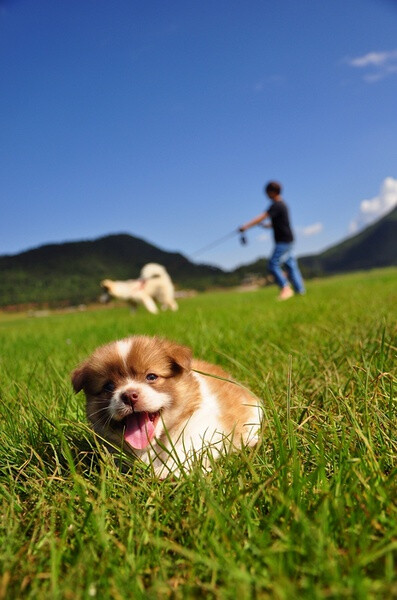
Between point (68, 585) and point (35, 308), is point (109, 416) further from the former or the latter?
point (35, 308)

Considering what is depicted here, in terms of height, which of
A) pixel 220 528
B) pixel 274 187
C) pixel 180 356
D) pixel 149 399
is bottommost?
pixel 220 528

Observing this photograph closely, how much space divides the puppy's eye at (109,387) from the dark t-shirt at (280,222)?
9.70 metres

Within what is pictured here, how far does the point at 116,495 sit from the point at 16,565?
18.5 inches

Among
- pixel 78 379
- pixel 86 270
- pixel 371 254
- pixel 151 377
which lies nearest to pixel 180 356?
pixel 151 377

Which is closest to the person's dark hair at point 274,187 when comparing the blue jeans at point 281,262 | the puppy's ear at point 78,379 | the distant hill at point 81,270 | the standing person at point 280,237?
the standing person at point 280,237

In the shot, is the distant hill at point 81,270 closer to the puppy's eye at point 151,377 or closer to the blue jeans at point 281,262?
the blue jeans at point 281,262

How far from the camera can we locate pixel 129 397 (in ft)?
7.15

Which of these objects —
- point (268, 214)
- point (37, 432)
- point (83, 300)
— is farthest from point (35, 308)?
point (37, 432)

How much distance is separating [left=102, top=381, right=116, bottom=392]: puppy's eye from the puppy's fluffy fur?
12.5 metres

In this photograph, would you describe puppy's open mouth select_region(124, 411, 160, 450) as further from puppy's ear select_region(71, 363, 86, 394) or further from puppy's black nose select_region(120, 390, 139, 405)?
puppy's ear select_region(71, 363, 86, 394)

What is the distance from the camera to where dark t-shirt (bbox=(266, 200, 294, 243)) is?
1145 centimetres

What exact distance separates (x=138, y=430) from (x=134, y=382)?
0.80ft

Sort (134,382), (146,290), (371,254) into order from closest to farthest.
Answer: (134,382) < (146,290) < (371,254)

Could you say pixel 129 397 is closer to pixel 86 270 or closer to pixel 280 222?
pixel 280 222
